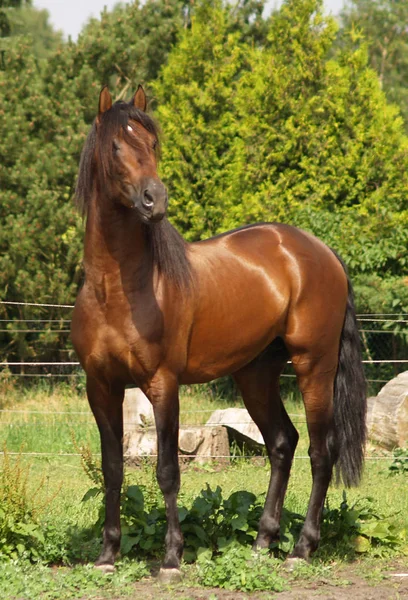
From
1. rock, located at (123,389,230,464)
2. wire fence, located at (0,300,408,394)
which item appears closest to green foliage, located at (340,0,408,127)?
wire fence, located at (0,300,408,394)

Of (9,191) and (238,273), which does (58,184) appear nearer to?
(9,191)

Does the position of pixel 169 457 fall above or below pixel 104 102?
below

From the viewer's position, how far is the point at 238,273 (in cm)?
493

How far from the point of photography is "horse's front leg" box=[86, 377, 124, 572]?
15.0 ft

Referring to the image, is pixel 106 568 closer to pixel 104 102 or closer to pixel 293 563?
pixel 293 563

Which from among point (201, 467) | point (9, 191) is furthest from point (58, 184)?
point (201, 467)

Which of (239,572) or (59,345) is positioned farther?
(59,345)

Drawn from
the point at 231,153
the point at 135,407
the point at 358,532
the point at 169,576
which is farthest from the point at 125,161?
the point at 231,153

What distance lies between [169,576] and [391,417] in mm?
4546

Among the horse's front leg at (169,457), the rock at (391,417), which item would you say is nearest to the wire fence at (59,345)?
the rock at (391,417)

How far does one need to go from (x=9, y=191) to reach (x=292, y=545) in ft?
24.2

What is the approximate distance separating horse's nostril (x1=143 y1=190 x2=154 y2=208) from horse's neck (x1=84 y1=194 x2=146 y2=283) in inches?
16.2

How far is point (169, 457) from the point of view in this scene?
4402 millimetres

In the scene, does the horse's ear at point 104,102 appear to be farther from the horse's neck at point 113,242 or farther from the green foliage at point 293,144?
the green foliage at point 293,144
